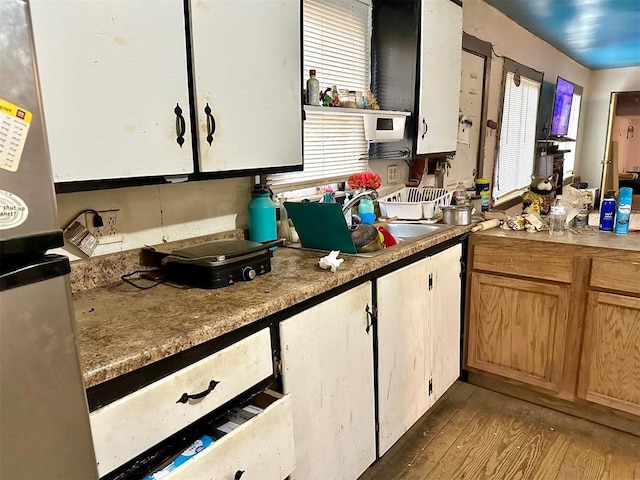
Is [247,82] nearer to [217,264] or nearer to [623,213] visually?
[217,264]

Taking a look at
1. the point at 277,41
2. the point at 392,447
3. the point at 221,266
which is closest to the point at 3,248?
the point at 221,266

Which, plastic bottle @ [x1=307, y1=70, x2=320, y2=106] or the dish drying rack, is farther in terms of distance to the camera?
the dish drying rack

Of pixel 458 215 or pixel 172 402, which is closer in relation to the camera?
pixel 172 402

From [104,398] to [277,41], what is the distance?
4.21 feet

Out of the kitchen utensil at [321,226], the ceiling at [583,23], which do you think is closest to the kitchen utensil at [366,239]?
the kitchen utensil at [321,226]

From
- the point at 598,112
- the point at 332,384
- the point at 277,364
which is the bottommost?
the point at 332,384

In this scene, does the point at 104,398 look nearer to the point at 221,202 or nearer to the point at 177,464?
the point at 177,464

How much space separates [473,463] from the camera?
1986mm

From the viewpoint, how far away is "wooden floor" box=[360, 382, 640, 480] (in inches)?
76.0

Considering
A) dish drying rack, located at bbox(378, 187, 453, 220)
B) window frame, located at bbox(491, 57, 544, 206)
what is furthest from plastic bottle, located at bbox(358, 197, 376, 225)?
window frame, located at bbox(491, 57, 544, 206)

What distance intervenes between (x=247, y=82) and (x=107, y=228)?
677mm

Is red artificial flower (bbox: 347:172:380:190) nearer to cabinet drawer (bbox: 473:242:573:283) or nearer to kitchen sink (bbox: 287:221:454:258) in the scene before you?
kitchen sink (bbox: 287:221:454:258)

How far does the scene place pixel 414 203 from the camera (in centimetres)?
247

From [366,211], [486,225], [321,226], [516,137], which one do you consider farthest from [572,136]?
[321,226]
